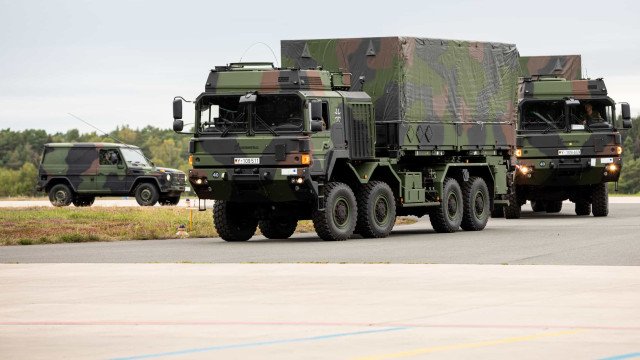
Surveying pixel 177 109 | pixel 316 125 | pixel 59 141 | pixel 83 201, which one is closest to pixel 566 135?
pixel 316 125

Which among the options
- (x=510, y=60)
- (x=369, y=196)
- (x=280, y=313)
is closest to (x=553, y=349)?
(x=280, y=313)

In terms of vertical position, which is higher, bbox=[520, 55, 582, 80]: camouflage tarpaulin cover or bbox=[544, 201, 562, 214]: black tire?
bbox=[520, 55, 582, 80]: camouflage tarpaulin cover

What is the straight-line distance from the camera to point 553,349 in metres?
11.4

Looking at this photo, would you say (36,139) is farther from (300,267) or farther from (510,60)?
(300,267)

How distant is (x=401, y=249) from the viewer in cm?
2555

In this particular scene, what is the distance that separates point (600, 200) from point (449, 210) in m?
9.43

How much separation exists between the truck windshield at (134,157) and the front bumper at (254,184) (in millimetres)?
22923

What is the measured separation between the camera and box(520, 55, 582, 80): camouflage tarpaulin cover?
1716 inches

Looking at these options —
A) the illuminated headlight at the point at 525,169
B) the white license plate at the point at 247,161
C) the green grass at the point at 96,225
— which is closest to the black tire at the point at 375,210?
the white license plate at the point at 247,161

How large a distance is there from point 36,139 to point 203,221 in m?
→ 108

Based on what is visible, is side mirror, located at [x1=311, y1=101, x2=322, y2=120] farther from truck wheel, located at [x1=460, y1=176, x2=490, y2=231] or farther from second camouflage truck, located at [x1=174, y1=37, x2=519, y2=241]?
truck wheel, located at [x1=460, y1=176, x2=490, y2=231]

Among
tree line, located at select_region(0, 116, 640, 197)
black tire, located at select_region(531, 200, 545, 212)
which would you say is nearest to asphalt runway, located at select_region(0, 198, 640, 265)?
black tire, located at select_region(531, 200, 545, 212)

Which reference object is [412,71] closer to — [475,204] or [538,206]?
[475,204]

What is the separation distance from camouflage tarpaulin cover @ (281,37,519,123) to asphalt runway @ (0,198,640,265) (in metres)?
2.57
